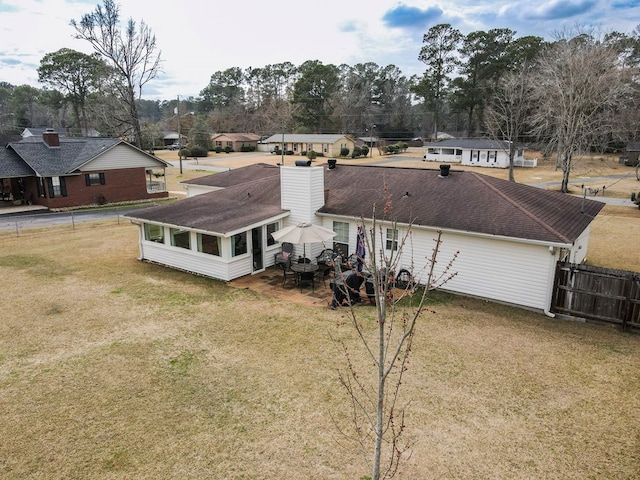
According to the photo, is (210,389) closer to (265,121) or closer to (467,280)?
(467,280)

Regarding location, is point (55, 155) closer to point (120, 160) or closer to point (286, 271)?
point (120, 160)

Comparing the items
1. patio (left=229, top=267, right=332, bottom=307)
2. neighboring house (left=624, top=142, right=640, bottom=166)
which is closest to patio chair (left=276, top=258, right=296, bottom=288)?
patio (left=229, top=267, right=332, bottom=307)

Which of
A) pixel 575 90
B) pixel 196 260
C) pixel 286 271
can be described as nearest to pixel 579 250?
pixel 286 271

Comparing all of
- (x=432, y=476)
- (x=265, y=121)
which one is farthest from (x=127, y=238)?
(x=265, y=121)

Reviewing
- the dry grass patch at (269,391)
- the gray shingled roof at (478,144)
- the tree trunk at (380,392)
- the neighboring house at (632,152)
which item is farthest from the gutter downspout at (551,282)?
the neighboring house at (632,152)

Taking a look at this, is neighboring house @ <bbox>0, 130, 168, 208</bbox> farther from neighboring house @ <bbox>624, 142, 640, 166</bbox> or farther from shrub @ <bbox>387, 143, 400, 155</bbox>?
neighboring house @ <bbox>624, 142, 640, 166</bbox>

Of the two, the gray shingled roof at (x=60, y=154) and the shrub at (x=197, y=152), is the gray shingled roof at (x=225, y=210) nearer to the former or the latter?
the gray shingled roof at (x=60, y=154)
